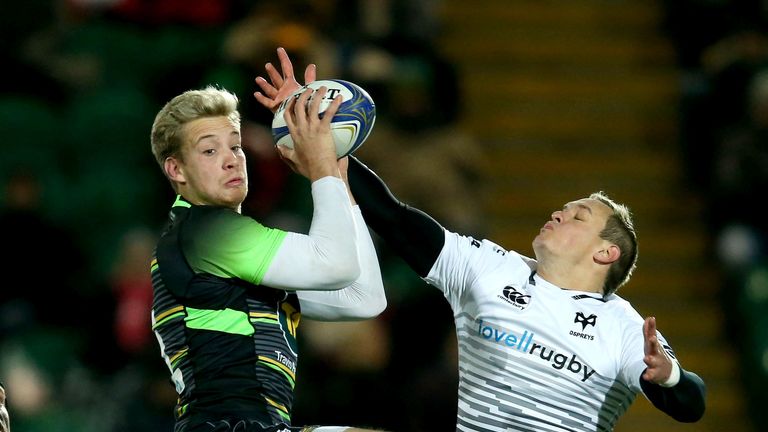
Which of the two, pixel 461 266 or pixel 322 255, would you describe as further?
pixel 461 266

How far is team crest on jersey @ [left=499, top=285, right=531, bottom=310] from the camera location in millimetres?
4676

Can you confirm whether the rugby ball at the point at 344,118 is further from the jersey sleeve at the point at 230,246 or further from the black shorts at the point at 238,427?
the black shorts at the point at 238,427

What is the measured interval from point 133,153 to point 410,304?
7.25 ft

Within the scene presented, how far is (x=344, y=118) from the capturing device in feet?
13.9

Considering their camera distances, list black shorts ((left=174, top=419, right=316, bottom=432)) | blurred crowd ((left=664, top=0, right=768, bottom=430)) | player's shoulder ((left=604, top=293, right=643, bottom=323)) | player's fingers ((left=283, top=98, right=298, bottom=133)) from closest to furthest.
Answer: black shorts ((left=174, top=419, right=316, bottom=432))
player's fingers ((left=283, top=98, right=298, bottom=133))
player's shoulder ((left=604, top=293, right=643, bottom=323))
blurred crowd ((left=664, top=0, right=768, bottom=430))

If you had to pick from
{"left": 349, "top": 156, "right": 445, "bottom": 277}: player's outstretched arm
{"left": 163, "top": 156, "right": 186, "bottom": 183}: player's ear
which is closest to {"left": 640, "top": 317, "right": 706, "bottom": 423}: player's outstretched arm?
{"left": 349, "top": 156, "right": 445, "bottom": 277}: player's outstretched arm

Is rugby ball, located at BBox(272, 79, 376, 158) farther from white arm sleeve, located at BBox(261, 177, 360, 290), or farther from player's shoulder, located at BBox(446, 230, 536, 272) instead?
player's shoulder, located at BBox(446, 230, 536, 272)

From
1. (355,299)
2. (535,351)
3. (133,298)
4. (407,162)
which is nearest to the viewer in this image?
(355,299)

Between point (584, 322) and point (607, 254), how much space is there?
1.01 feet

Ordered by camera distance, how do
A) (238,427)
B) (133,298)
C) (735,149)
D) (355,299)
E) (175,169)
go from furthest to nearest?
(735,149), (133,298), (355,299), (175,169), (238,427)

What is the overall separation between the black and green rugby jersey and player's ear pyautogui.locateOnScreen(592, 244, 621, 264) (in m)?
1.33

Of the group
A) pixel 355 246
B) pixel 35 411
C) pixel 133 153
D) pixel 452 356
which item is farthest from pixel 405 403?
pixel 355 246

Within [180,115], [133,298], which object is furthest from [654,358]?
[133,298]

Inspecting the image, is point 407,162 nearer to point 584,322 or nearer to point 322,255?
point 584,322
